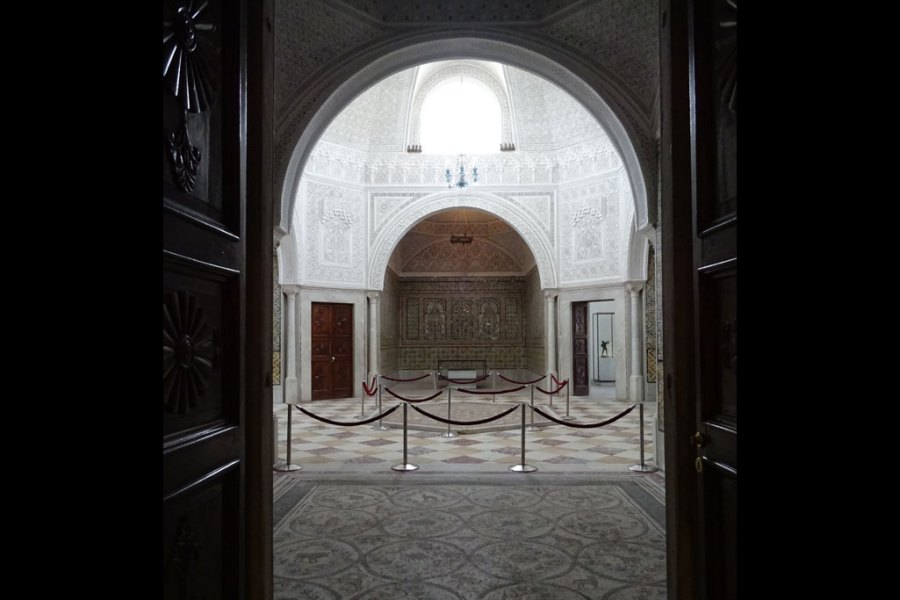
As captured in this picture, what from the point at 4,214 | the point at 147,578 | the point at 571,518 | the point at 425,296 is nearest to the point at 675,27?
the point at 4,214

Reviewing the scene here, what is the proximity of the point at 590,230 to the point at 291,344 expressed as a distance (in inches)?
284

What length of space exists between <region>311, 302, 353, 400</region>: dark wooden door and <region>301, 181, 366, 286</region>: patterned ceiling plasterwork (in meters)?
0.76

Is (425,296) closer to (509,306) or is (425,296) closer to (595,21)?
(509,306)

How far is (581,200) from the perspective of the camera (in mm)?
13531

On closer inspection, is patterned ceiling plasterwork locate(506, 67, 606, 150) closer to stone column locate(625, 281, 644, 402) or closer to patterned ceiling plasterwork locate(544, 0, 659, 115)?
stone column locate(625, 281, 644, 402)

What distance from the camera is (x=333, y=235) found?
13.5 meters

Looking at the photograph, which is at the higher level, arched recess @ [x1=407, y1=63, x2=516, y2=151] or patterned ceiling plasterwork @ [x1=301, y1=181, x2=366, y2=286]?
arched recess @ [x1=407, y1=63, x2=516, y2=151]

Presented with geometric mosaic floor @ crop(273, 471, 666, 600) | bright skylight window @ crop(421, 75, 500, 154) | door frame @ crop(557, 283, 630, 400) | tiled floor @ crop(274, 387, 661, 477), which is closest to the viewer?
geometric mosaic floor @ crop(273, 471, 666, 600)

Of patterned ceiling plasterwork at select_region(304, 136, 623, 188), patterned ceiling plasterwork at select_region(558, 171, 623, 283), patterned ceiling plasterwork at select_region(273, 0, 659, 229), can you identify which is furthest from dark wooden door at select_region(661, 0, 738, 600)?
patterned ceiling plasterwork at select_region(304, 136, 623, 188)

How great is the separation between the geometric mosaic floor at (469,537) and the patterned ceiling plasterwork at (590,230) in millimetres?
7888

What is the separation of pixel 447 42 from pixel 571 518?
16.0 feet

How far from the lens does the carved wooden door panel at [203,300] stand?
5.12 feet

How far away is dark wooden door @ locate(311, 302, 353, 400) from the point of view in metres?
13.5

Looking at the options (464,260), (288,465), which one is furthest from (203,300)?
(464,260)
